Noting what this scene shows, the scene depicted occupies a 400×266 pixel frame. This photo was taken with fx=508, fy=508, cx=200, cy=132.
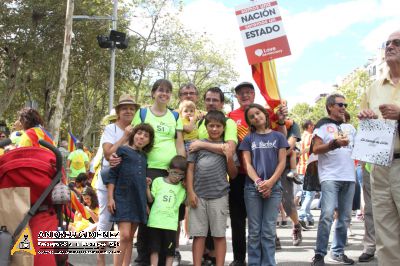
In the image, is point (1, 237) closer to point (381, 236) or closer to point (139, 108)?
point (139, 108)

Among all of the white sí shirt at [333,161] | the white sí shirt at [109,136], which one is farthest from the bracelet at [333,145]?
the white sí shirt at [109,136]

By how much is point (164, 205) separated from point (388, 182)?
236cm

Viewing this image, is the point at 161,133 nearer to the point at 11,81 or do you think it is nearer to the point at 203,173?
the point at 203,173

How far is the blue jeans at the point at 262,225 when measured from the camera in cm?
550

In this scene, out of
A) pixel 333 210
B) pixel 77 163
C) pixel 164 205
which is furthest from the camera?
pixel 77 163

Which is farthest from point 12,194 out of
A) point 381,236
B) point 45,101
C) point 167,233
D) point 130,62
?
point 45,101

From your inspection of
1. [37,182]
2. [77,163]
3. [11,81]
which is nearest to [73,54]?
[11,81]

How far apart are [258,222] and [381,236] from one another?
A: 1.52 meters

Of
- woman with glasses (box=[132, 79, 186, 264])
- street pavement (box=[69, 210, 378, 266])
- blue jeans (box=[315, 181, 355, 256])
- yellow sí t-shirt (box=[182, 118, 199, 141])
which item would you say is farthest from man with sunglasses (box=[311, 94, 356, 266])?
woman with glasses (box=[132, 79, 186, 264])

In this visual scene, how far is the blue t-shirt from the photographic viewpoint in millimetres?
5594

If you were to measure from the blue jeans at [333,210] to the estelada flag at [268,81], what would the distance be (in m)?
1.18

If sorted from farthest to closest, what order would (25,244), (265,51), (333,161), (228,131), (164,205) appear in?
(265,51) < (333,161) < (228,131) < (164,205) < (25,244)

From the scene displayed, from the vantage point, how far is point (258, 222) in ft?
18.2

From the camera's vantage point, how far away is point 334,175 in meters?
6.19
